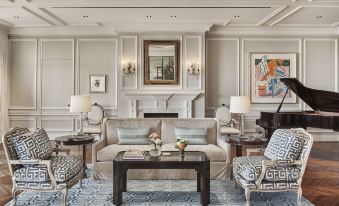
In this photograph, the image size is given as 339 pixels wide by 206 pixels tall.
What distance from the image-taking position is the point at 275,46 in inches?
276

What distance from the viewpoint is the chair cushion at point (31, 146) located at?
3.04 m

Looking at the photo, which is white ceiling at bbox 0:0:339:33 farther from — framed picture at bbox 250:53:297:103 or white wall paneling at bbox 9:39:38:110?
framed picture at bbox 250:53:297:103

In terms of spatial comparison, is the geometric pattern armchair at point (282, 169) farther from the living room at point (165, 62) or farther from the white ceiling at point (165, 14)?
the white ceiling at point (165, 14)

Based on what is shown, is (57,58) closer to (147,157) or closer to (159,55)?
(159,55)

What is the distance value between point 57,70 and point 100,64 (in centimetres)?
94

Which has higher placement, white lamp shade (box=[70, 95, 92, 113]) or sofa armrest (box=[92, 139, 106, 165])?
white lamp shade (box=[70, 95, 92, 113])

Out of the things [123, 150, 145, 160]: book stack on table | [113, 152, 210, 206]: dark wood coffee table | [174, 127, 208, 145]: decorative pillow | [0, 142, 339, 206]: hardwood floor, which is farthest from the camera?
[174, 127, 208, 145]: decorative pillow

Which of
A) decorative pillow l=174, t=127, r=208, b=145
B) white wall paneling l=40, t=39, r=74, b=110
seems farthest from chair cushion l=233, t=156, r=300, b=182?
white wall paneling l=40, t=39, r=74, b=110

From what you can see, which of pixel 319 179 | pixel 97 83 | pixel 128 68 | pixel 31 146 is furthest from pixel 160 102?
pixel 31 146

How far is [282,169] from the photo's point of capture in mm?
3018

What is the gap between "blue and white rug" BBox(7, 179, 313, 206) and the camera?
123 inches

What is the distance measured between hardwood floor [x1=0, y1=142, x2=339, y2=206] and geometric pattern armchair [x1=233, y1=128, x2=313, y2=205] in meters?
0.44

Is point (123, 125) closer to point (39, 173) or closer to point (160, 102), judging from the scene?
point (39, 173)

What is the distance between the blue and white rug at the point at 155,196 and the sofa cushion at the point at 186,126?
2.74ft
